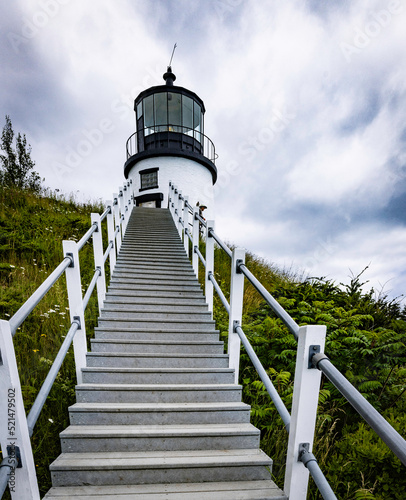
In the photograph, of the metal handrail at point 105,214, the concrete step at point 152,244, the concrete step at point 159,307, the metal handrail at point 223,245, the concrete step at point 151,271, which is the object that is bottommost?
the concrete step at point 159,307

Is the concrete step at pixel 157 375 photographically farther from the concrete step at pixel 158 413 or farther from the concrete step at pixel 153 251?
the concrete step at pixel 153 251

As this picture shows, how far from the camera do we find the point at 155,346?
3145mm

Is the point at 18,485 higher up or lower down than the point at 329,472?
higher up

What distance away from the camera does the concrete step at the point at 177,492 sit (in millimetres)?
1729

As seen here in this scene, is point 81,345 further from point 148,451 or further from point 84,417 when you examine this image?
point 148,451

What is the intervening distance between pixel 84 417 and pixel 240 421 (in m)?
1.24

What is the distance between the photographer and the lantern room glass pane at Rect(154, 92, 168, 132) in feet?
49.8

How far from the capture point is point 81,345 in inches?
104

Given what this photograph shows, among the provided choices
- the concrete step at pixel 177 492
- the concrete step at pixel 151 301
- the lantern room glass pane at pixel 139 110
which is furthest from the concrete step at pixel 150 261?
the lantern room glass pane at pixel 139 110

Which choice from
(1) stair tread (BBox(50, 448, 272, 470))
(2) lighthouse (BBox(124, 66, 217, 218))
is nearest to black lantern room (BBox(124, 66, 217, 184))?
(2) lighthouse (BBox(124, 66, 217, 218))

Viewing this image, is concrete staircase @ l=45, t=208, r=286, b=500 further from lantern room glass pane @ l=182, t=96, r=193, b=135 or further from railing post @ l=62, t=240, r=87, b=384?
lantern room glass pane @ l=182, t=96, r=193, b=135

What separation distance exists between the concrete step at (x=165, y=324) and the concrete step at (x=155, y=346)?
0.91ft

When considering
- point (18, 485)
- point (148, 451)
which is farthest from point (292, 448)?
point (18, 485)

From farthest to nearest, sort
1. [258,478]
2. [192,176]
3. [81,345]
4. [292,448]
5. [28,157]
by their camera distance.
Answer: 1. [28,157]
2. [192,176]
3. [81,345]
4. [258,478]
5. [292,448]
